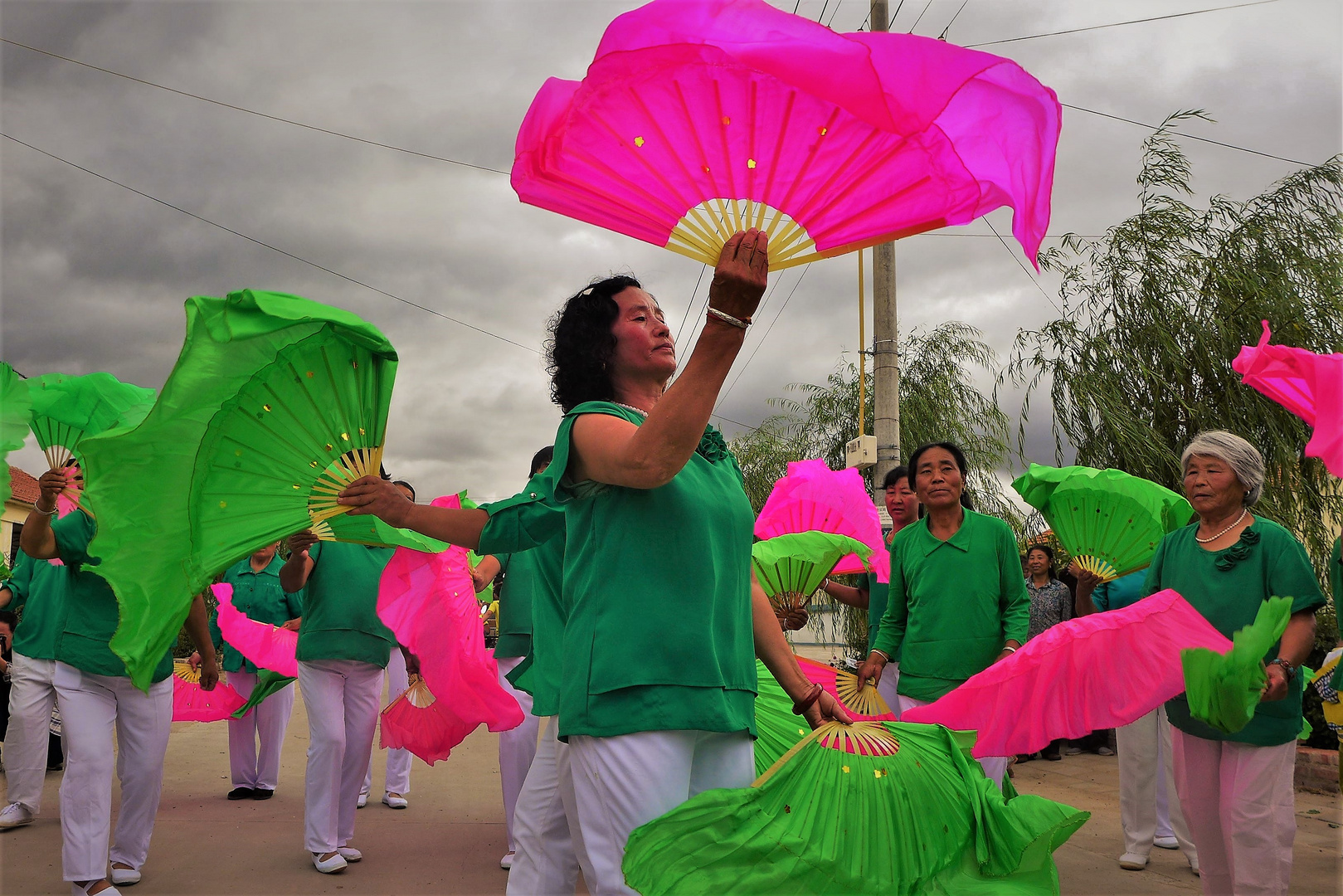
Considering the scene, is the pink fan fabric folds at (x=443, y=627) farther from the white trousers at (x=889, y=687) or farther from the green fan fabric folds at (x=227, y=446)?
the white trousers at (x=889, y=687)

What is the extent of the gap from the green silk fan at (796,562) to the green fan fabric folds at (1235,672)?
2.66 m

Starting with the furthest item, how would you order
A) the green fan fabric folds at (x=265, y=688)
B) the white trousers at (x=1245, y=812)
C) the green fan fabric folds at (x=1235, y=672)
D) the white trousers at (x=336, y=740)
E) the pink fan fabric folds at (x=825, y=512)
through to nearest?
the green fan fabric folds at (x=265, y=688)
the pink fan fabric folds at (x=825, y=512)
the white trousers at (x=336, y=740)
the white trousers at (x=1245, y=812)
the green fan fabric folds at (x=1235, y=672)

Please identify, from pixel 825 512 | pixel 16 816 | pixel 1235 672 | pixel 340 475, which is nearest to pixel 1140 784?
pixel 825 512

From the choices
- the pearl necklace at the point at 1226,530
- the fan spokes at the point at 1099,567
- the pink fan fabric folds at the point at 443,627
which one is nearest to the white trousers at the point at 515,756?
the pink fan fabric folds at the point at 443,627

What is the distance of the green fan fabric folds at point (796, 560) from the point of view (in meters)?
4.94

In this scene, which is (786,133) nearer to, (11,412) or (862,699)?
(11,412)

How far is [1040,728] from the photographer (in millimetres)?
2715

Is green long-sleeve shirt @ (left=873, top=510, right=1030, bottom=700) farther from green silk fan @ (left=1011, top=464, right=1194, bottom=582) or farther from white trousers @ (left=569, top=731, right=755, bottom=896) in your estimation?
white trousers @ (left=569, top=731, right=755, bottom=896)

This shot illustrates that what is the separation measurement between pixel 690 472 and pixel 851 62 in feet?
2.84

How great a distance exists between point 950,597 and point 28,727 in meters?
5.06

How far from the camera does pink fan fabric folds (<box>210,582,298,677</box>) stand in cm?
661

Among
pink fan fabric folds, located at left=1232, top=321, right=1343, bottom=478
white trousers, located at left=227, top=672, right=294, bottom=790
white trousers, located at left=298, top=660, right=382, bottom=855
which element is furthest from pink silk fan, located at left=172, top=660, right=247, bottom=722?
pink fan fabric folds, located at left=1232, top=321, right=1343, bottom=478

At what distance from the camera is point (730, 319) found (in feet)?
5.91

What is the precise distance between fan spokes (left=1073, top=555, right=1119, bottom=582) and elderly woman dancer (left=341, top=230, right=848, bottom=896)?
380 cm
